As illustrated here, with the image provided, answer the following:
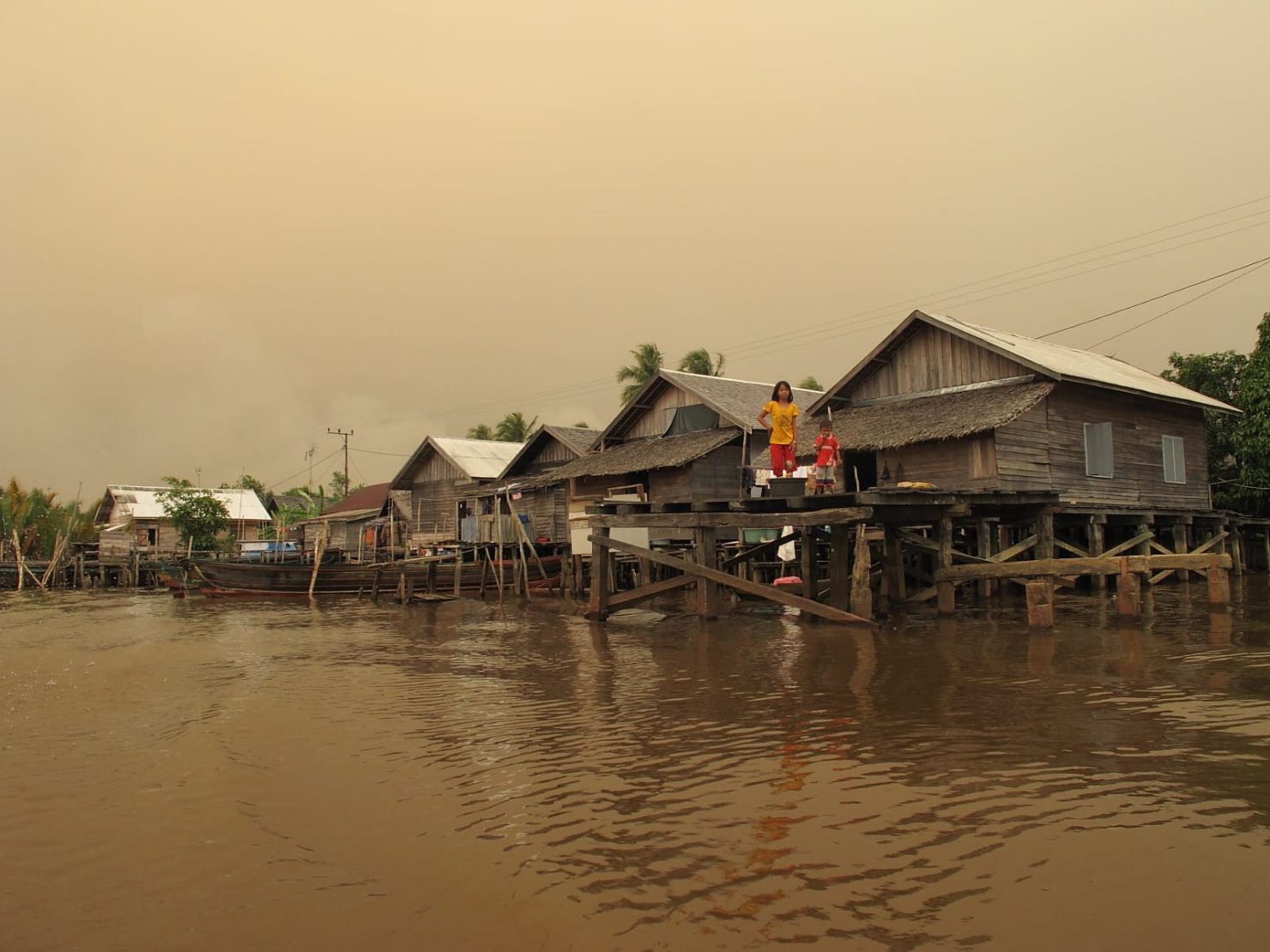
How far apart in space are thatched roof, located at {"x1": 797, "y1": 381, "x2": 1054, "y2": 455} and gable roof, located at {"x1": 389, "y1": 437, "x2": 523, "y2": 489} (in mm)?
16349

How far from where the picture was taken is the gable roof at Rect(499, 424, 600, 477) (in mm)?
31484

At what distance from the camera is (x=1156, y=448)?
22.1 meters

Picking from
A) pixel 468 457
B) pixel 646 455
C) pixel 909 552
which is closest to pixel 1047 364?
pixel 909 552

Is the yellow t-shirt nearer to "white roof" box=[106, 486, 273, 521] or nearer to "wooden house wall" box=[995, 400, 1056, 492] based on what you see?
"wooden house wall" box=[995, 400, 1056, 492]

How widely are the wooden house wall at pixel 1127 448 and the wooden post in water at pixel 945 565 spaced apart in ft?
17.4

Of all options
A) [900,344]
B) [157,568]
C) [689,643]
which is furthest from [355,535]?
[689,643]

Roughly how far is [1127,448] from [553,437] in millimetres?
17866

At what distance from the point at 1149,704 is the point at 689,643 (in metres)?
6.93

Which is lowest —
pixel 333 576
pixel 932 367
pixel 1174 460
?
pixel 333 576

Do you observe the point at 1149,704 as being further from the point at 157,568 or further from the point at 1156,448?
the point at 157,568

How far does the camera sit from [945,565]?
15.1 meters

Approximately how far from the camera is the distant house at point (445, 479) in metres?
34.8

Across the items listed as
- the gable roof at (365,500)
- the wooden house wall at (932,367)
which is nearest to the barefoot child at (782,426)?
the wooden house wall at (932,367)

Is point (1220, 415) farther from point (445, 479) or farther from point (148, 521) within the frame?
point (148, 521)
